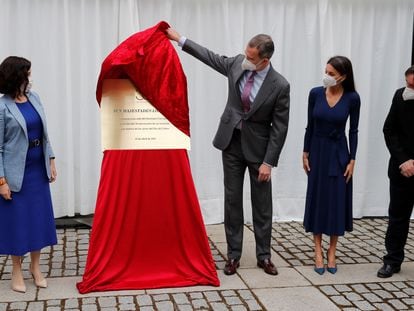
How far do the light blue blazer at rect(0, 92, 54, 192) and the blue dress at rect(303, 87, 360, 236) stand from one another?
2.27 meters

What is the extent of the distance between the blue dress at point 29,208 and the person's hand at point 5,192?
0.05 meters

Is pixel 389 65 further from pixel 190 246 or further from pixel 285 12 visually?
pixel 190 246

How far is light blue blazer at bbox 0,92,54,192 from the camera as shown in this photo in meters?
4.08

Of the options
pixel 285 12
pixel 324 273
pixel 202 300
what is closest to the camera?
pixel 202 300

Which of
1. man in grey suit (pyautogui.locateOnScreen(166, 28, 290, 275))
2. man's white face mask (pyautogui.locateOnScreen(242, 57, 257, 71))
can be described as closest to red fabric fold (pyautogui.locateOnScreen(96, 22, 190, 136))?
man in grey suit (pyautogui.locateOnScreen(166, 28, 290, 275))

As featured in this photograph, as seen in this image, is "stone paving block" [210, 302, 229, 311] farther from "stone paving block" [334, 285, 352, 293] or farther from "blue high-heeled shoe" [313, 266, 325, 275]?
"blue high-heeled shoe" [313, 266, 325, 275]

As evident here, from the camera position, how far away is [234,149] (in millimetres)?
4746

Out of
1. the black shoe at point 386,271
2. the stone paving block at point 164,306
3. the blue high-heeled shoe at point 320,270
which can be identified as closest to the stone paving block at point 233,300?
the stone paving block at point 164,306

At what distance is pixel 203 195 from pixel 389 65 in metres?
2.61

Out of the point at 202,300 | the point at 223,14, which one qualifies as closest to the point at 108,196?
the point at 202,300

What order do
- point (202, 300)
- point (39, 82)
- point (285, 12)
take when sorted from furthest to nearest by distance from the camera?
point (285, 12) < point (39, 82) < point (202, 300)

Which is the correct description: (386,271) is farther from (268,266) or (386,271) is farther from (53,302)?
(53,302)

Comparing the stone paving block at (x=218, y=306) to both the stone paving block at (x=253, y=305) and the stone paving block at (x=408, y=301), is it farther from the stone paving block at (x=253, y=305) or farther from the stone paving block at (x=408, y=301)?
the stone paving block at (x=408, y=301)

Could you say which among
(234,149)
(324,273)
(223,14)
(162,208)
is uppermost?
(223,14)
